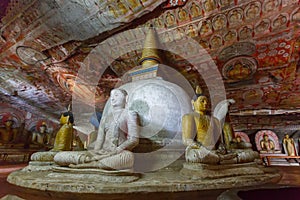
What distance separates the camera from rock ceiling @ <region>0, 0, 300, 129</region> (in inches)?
162

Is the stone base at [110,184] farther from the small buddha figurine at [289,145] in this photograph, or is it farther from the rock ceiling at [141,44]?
the small buddha figurine at [289,145]

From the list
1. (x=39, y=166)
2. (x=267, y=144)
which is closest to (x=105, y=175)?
(x=39, y=166)

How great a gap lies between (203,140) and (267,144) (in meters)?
8.44

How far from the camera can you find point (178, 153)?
2.65 metres

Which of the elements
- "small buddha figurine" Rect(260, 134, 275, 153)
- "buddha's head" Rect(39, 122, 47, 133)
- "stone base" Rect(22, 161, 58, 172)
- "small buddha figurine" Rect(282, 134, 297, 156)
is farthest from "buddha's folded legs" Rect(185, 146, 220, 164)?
"buddha's head" Rect(39, 122, 47, 133)

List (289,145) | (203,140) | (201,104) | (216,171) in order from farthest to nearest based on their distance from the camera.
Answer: (289,145) → (201,104) → (203,140) → (216,171)

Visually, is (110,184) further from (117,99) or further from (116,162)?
(117,99)

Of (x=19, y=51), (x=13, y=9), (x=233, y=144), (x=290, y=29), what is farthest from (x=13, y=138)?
(x=290, y=29)

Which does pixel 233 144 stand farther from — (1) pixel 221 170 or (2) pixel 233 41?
(2) pixel 233 41

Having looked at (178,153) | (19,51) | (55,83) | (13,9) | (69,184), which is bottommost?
(69,184)

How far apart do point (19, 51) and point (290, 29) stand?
763 cm

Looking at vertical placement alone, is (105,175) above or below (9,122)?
below

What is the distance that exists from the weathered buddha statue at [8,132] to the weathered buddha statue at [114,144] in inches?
324

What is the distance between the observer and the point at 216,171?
6.35 ft
